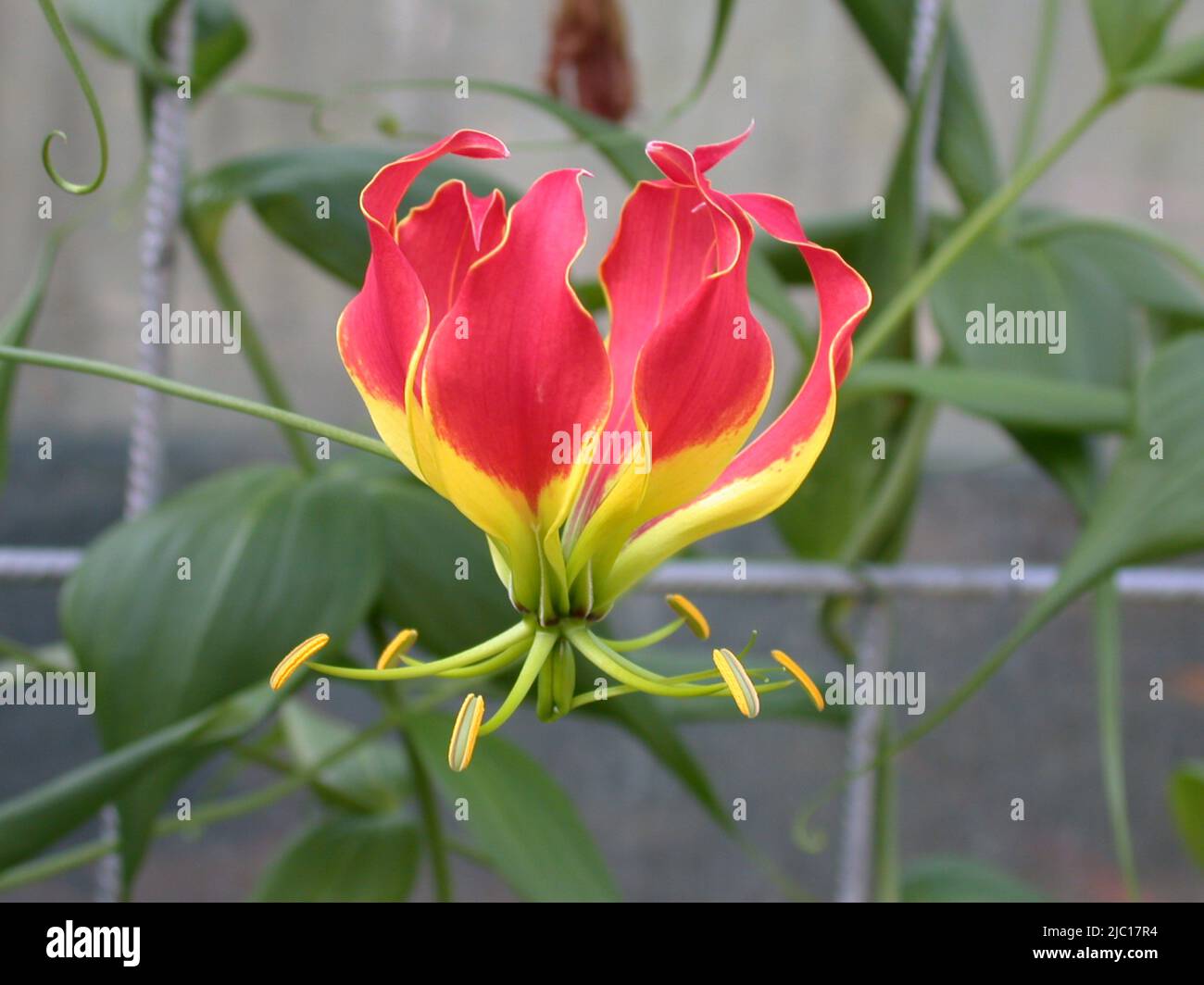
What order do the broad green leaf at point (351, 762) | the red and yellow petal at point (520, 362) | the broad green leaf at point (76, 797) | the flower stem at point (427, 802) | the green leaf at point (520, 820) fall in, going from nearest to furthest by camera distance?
1. the red and yellow petal at point (520, 362)
2. the broad green leaf at point (76, 797)
3. the green leaf at point (520, 820)
4. the flower stem at point (427, 802)
5. the broad green leaf at point (351, 762)

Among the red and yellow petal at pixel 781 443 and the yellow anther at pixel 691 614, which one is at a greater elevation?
the red and yellow petal at pixel 781 443

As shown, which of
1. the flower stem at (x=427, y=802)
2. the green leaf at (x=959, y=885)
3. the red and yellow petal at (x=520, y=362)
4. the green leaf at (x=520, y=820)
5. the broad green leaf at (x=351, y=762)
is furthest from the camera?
the broad green leaf at (x=351, y=762)

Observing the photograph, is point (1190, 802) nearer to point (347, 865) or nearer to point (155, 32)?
point (347, 865)

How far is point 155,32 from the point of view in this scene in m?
0.65

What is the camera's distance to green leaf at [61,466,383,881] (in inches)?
21.7

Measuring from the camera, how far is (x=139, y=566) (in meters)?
0.58

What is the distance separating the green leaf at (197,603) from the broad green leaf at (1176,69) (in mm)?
473

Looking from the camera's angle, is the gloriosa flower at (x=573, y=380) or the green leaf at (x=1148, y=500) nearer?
the gloriosa flower at (x=573, y=380)

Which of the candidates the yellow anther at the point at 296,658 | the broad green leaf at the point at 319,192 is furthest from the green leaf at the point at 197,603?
the yellow anther at the point at 296,658

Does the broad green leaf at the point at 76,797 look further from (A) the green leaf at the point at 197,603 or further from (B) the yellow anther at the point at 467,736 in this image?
(B) the yellow anther at the point at 467,736

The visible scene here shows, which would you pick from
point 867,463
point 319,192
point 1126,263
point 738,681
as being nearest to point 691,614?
point 738,681

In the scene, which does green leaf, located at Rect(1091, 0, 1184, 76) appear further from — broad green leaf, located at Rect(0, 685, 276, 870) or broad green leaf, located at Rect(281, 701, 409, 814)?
broad green leaf, located at Rect(281, 701, 409, 814)

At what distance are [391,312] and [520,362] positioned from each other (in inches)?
1.6

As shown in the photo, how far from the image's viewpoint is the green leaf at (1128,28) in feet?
2.10
